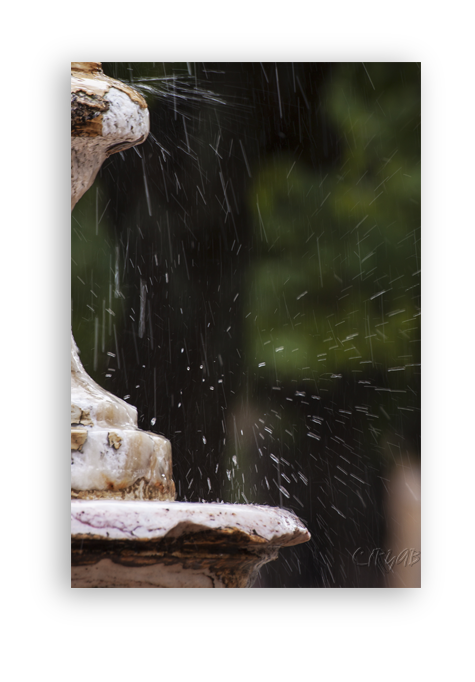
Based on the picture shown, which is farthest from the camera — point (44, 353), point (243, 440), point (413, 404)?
point (243, 440)

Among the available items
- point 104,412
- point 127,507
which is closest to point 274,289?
point 104,412

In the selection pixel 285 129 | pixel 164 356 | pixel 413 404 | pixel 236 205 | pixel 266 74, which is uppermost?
pixel 266 74

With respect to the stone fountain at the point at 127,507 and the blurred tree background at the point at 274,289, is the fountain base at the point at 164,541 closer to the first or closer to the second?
the stone fountain at the point at 127,507

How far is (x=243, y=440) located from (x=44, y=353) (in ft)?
7.27

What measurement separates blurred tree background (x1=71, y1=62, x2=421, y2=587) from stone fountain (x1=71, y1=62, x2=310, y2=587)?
187 centimetres

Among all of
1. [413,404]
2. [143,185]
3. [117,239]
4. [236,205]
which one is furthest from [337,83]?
[413,404]

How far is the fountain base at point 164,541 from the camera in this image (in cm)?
95

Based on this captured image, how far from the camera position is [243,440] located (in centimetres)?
329

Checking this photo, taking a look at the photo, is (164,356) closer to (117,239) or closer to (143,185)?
(117,239)
